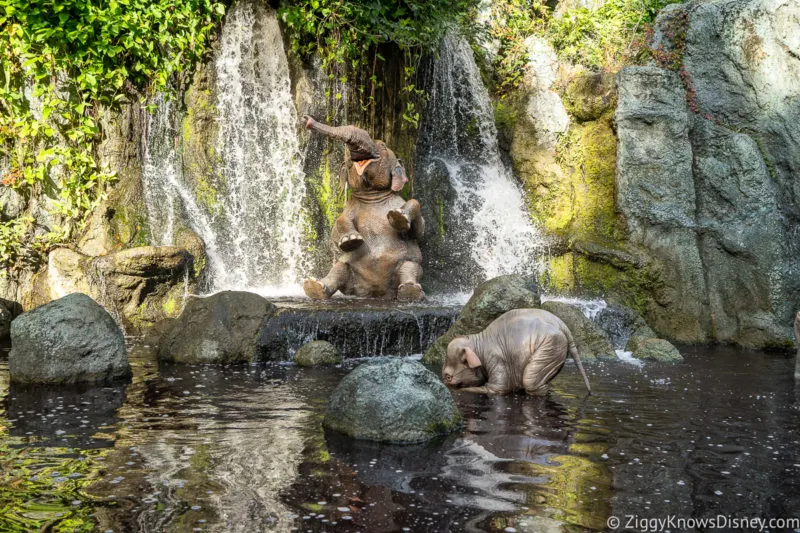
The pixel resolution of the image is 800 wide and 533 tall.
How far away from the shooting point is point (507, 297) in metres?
10.8

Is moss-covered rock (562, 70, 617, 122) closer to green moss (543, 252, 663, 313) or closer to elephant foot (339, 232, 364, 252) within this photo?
green moss (543, 252, 663, 313)

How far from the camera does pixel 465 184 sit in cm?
1678

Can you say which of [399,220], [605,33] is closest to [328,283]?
[399,220]

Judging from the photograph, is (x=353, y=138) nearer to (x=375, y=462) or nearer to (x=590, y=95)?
(x=590, y=95)

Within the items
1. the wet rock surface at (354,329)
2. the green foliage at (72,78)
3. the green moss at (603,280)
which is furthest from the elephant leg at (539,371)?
the green foliage at (72,78)

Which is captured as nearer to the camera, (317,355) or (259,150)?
(317,355)

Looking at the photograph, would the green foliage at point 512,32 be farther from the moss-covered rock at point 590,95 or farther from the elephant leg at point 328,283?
the elephant leg at point 328,283

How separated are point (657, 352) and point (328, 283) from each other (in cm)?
491

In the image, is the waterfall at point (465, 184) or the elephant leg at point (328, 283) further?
the waterfall at point (465, 184)

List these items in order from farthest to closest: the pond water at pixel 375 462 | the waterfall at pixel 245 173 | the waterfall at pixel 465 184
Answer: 1. the waterfall at pixel 465 184
2. the waterfall at pixel 245 173
3. the pond water at pixel 375 462

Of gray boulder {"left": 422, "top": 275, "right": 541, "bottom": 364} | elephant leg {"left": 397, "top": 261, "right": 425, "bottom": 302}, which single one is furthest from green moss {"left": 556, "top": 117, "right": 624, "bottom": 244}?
gray boulder {"left": 422, "top": 275, "right": 541, "bottom": 364}

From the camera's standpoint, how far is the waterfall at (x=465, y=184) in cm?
1598

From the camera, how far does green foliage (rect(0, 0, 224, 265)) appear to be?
42.3ft

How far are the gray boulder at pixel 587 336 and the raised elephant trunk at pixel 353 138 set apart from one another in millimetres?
3982
